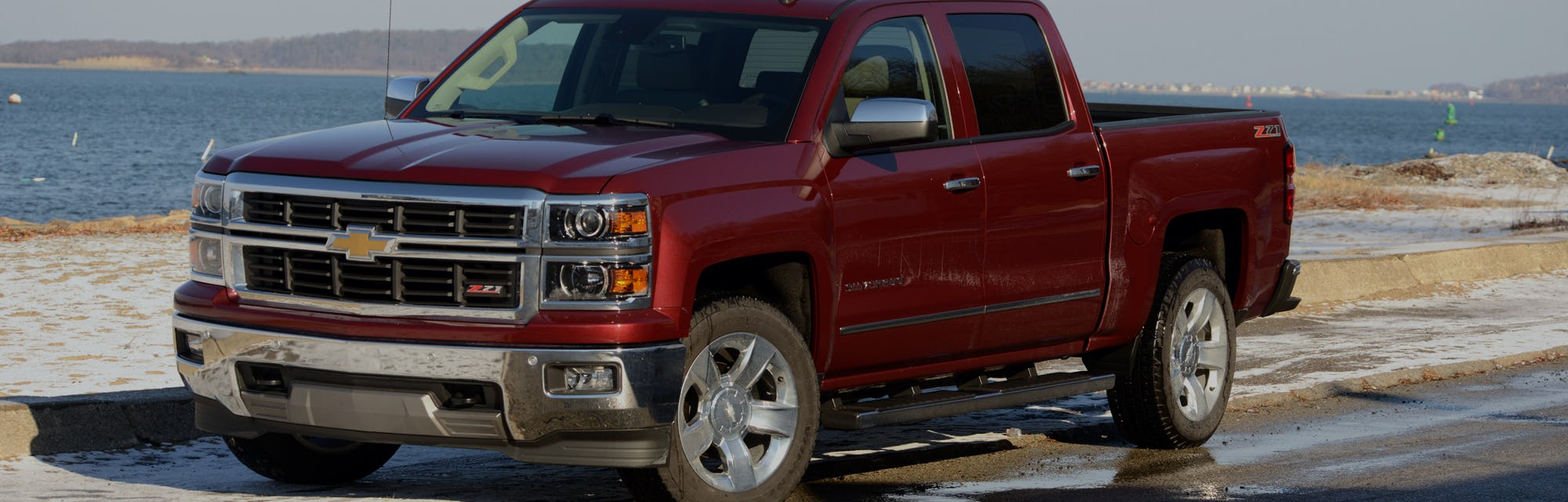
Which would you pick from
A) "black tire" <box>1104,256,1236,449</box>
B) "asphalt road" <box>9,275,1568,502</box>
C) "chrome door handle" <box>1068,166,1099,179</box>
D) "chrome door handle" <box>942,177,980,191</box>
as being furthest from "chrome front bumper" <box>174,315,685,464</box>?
"black tire" <box>1104,256,1236,449</box>

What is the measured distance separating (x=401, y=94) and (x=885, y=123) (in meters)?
2.05

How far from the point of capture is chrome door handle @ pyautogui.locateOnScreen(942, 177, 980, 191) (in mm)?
6754

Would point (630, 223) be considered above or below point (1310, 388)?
above

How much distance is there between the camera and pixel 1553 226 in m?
22.5

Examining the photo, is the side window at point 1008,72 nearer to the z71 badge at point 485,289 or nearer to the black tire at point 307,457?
the z71 badge at point 485,289

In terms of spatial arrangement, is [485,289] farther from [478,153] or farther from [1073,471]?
[1073,471]

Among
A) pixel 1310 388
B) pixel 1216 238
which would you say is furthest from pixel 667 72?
pixel 1310 388

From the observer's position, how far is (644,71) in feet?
22.8

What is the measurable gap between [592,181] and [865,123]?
45.8 inches

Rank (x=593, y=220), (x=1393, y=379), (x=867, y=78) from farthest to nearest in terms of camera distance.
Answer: (x=1393, y=379) → (x=867, y=78) → (x=593, y=220)

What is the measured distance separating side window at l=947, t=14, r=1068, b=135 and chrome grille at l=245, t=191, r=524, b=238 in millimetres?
2266

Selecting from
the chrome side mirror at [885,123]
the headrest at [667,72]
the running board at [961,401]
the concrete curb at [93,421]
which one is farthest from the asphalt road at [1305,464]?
the concrete curb at [93,421]

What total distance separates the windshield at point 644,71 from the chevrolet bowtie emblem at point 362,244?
121cm

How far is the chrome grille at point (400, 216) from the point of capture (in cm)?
550
